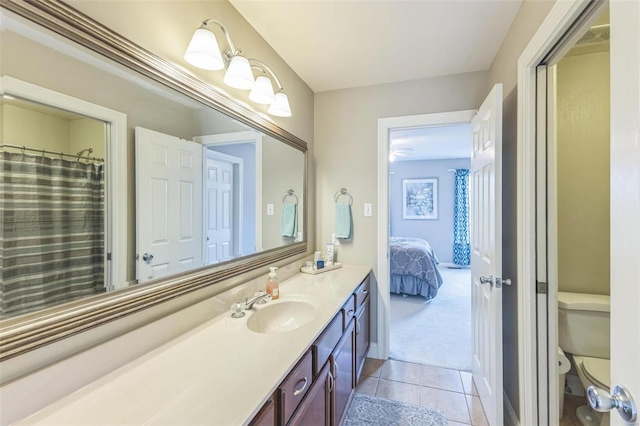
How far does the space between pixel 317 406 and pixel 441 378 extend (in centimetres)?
146

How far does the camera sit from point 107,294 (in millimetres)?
908

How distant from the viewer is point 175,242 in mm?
1198

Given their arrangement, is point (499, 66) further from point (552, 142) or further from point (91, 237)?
point (91, 237)

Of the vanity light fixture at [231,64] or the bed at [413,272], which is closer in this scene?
the vanity light fixture at [231,64]

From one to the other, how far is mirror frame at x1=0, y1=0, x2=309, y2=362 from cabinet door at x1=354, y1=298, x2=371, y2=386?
102 cm

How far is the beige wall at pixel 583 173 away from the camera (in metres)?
1.86

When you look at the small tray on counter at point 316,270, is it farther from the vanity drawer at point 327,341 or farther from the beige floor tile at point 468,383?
the beige floor tile at point 468,383

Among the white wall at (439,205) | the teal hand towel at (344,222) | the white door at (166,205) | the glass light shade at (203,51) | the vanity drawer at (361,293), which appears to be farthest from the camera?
the white wall at (439,205)

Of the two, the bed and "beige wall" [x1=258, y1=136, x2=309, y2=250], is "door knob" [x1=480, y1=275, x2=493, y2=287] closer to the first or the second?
"beige wall" [x1=258, y1=136, x2=309, y2=250]

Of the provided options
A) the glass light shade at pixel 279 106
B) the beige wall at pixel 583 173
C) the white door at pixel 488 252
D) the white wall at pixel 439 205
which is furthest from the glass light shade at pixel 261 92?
the white wall at pixel 439 205

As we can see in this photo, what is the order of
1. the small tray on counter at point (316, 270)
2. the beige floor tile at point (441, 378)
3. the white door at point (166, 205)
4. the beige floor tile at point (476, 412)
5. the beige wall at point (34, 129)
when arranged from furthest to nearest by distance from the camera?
the small tray on counter at point (316, 270)
the beige floor tile at point (441, 378)
the beige floor tile at point (476, 412)
the white door at point (166, 205)
the beige wall at point (34, 129)
